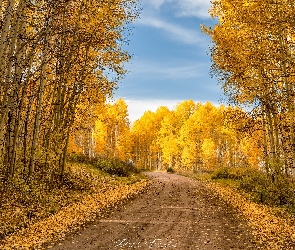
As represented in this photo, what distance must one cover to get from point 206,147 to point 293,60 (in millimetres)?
35213

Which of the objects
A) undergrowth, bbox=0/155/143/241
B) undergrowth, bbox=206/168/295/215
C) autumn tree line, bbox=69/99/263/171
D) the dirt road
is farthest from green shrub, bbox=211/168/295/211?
autumn tree line, bbox=69/99/263/171

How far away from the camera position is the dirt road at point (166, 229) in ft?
26.3

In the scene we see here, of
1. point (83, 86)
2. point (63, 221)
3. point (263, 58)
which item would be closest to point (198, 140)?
point (83, 86)

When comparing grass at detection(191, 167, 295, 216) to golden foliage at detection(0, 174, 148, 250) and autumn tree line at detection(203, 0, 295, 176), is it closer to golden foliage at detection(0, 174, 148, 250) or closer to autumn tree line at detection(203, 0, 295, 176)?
autumn tree line at detection(203, 0, 295, 176)

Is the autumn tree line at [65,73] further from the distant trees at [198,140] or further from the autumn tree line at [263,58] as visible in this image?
the distant trees at [198,140]

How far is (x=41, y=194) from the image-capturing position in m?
12.7

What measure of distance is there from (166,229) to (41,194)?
5.70 metres

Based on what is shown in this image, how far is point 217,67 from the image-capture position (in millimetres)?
15922

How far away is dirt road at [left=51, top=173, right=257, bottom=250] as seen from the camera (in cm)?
802

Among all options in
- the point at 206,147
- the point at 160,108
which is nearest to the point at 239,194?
the point at 206,147

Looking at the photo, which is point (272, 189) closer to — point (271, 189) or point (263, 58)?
point (271, 189)

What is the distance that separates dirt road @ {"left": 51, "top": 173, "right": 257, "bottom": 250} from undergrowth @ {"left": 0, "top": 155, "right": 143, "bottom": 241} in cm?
221

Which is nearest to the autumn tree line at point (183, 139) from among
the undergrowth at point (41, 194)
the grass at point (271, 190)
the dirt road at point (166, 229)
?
the undergrowth at point (41, 194)

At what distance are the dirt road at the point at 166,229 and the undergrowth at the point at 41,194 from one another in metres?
2.21
